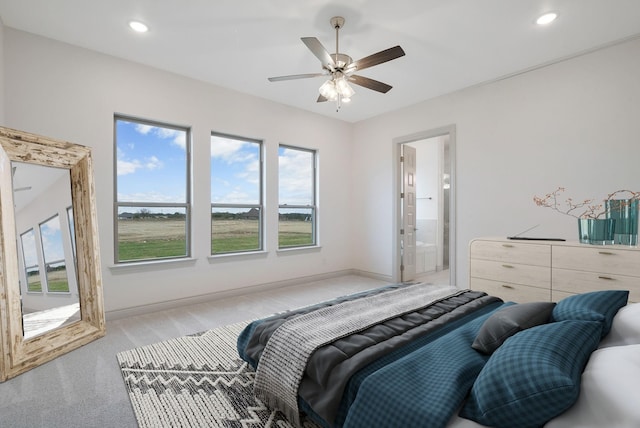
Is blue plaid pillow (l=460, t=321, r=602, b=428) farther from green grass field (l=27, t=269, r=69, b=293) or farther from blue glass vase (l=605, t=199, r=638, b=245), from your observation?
green grass field (l=27, t=269, r=69, b=293)

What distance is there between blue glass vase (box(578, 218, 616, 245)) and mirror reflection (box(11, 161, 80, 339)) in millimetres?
4862

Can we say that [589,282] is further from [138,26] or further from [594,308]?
A: [138,26]

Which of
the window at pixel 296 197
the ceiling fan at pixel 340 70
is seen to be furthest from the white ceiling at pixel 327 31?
the window at pixel 296 197

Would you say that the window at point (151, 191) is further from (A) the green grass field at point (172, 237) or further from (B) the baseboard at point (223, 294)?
(B) the baseboard at point (223, 294)

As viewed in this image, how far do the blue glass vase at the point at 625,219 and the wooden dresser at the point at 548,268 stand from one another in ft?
0.47

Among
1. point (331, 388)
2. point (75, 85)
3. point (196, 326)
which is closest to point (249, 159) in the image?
point (75, 85)

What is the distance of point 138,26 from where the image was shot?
286cm

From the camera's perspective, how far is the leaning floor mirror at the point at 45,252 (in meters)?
2.28

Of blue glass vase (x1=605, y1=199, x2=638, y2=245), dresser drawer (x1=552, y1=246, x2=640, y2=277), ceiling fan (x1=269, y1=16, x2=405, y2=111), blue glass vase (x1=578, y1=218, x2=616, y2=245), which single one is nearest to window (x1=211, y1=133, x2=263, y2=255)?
ceiling fan (x1=269, y1=16, x2=405, y2=111)

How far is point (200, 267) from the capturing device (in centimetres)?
403

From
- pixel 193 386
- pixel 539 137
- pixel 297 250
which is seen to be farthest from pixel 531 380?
pixel 297 250

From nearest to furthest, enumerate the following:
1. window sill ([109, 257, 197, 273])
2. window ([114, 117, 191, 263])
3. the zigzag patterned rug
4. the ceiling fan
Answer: the zigzag patterned rug, the ceiling fan, window sill ([109, 257, 197, 273]), window ([114, 117, 191, 263])

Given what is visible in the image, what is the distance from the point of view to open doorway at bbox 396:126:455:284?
521 centimetres

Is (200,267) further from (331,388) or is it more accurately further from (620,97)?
(620,97)
